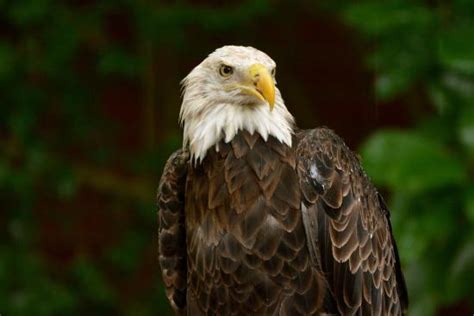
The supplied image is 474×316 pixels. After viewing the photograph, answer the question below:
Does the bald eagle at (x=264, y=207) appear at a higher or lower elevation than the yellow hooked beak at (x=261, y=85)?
lower

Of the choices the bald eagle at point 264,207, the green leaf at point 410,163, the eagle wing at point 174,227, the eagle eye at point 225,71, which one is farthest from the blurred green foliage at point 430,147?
the eagle eye at point 225,71

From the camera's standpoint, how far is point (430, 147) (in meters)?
3.50

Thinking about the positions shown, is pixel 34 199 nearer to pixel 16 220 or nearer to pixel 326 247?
pixel 16 220

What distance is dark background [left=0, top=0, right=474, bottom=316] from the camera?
139 inches

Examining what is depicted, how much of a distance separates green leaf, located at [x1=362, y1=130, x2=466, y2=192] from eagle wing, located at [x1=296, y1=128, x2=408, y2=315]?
57 centimetres

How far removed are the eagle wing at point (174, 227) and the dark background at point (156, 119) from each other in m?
0.83

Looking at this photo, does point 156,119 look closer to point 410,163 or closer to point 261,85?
point 410,163

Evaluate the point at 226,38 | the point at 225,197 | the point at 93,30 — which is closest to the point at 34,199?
the point at 93,30

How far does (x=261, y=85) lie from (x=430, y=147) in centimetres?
116

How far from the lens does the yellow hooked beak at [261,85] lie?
252 cm

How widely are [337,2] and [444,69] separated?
1.24 m

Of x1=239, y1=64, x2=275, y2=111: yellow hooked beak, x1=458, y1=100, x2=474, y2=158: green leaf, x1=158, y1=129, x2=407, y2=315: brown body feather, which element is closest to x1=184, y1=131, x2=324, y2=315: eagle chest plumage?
x1=158, y1=129, x2=407, y2=315: brown body feather

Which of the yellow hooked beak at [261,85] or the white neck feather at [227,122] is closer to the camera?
the yellow hooked beak at [261,85]

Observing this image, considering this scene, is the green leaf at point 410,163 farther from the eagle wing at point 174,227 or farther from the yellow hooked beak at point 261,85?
the yellow hooked beak at point 261,85
